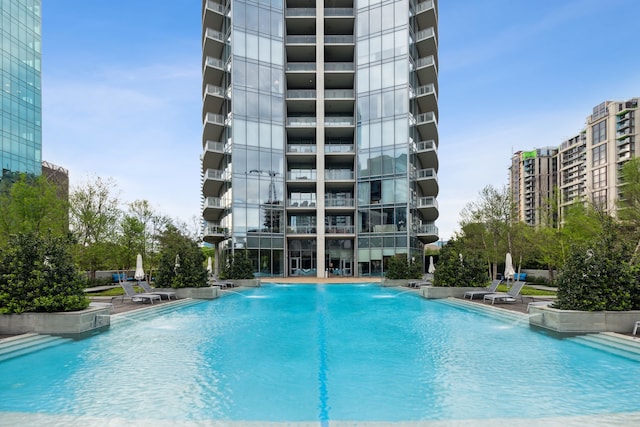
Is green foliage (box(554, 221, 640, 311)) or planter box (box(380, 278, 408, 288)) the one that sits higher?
green foliage (box(554, 221, 640, 311))

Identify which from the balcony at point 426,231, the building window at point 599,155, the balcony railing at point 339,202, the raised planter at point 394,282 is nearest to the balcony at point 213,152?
the balcony railing at point 339,202

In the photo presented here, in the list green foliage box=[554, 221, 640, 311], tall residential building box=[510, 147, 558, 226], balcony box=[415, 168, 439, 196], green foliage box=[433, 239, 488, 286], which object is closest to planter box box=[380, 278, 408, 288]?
green foliage box=[433, 239, 488, 286]

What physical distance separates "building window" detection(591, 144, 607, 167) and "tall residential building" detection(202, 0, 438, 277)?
8623 cm

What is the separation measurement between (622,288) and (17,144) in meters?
59.5

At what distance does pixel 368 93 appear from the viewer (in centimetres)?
3750

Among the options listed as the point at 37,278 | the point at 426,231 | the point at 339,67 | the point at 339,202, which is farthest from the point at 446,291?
the point at 339,67

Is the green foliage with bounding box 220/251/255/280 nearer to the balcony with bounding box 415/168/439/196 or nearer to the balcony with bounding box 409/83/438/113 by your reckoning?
the balcony with bounding box 415/168/439/196

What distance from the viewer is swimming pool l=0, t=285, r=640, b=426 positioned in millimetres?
5004

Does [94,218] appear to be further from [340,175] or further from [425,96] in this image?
[425,96]

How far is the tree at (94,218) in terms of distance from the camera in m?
23.9

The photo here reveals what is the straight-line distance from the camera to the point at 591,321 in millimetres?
9430

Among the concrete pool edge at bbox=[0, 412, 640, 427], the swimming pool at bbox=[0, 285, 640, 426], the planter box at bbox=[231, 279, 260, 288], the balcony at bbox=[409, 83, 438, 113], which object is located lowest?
the planter box at bbox=[231, 279, 260, 288]

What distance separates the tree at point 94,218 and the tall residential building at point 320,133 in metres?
11.4

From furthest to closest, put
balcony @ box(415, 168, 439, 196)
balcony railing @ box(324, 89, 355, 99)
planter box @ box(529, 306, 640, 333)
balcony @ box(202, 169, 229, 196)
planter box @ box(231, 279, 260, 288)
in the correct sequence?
balcony railing @ box(324, 89, 355, 99) < balcony @ box(202, 169, 229, 196) < balcony @ box(415, 168, 439, 196) < planter box @ box(231, 279, 260, 288) < planter box @ box(529, 306, 640, 333)
